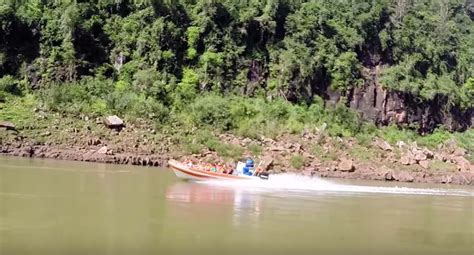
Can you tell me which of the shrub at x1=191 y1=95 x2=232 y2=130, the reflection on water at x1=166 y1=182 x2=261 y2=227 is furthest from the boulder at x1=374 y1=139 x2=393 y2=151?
the reflection on water at x1=166 y1=182 x2=261 y2=227

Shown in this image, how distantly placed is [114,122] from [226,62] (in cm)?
1258

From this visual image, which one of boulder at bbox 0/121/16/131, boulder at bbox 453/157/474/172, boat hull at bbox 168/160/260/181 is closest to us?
boat hull at bbox 168/160/260/181

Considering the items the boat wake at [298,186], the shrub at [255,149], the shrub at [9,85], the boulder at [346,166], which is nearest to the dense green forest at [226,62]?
the shrub at [9,85]

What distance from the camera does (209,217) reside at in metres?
16.5

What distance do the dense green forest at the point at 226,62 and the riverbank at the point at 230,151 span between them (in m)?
1.74

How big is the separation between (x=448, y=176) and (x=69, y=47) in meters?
29.1

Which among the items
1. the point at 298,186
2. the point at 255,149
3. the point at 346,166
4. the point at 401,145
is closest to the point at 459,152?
the point at 401,145

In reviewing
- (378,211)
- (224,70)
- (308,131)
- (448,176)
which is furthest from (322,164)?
(378,211)

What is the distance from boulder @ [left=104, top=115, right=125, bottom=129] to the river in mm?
9074

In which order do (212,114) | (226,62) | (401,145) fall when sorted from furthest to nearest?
(226,62), (401,145), (212,114)

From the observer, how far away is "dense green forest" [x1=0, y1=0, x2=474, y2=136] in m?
41.0

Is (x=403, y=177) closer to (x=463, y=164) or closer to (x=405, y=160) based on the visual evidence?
(x=405, y=160)

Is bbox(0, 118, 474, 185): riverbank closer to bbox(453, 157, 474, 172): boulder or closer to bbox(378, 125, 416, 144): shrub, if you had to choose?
bbox(453, 157, 474, 172): boulder

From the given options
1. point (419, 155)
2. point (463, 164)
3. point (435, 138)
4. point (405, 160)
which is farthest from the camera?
point (435, 138)
